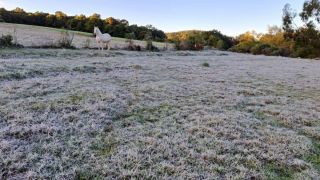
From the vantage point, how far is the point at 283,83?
11.4 meters

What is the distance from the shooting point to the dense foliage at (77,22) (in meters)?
35.1

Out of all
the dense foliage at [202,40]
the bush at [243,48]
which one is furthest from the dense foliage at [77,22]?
the bush at [243,48]

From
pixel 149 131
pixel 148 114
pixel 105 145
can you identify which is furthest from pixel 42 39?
pixel 105 145

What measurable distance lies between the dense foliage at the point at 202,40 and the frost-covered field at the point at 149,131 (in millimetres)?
19114

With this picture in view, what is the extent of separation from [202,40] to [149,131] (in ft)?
111

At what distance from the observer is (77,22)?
35.3 metres

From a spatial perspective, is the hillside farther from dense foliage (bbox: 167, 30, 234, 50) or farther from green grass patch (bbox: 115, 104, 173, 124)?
green grass patch (bbox: 115, 104, 173, 124)

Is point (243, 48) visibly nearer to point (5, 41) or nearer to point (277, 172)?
point (5, 41)

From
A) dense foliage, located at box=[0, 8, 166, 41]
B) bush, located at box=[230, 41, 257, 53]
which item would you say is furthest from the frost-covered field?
bush, located at box=[230, 41, 257, 53]

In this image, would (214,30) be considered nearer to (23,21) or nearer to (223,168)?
(23,21)

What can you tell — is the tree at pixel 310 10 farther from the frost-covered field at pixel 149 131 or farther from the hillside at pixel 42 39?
the frost-covered field at pixel 149 131

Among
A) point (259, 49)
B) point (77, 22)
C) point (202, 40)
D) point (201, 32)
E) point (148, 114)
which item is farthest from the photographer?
point (201, 32)

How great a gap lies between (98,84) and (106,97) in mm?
1553

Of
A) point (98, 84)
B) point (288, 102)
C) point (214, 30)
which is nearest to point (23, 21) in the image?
point (214, 30)
